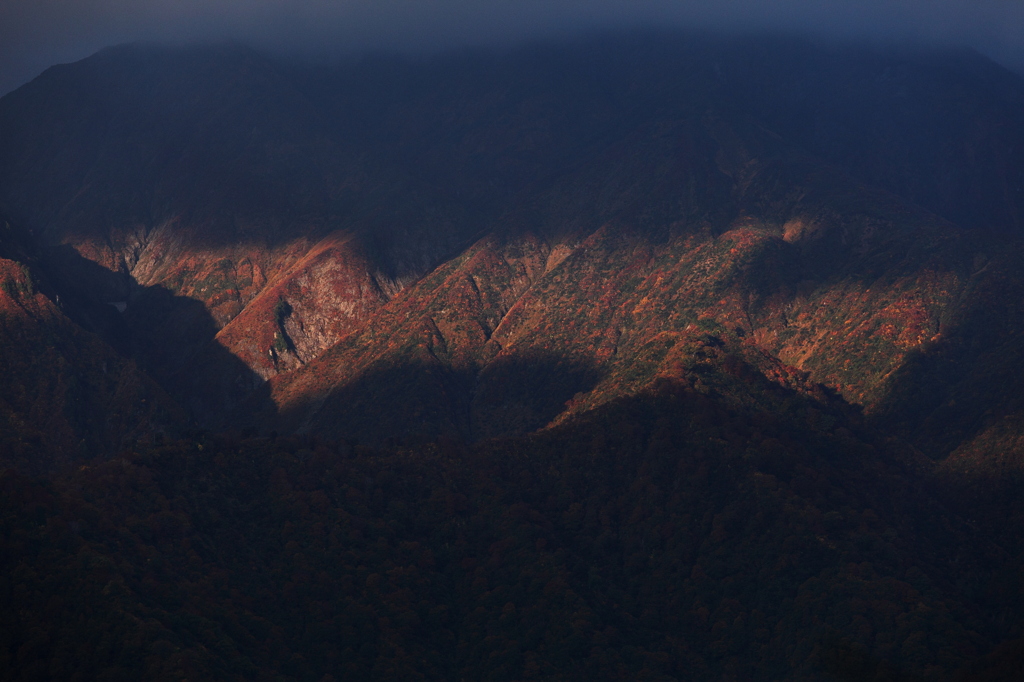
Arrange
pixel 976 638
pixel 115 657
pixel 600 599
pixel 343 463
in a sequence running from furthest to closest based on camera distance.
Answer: pixel 343 463, pixel 600 599, pixel 976 638, pixel 115 657

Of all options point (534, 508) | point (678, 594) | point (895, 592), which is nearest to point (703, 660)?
point (678, 594)

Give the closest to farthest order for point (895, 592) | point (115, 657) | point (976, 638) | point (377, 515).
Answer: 1. point (115, 657)
2. point (976, 638)
3. point (895, 592)
4. point (377, 515)

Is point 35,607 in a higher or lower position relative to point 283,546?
higher

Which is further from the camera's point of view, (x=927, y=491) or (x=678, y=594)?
(x=927, y=491)

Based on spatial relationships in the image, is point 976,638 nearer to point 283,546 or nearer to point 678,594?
point 678,594

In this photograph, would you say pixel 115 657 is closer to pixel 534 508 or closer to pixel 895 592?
pixel 534 508

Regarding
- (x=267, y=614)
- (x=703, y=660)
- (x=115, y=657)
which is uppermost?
(x=115, y=657)

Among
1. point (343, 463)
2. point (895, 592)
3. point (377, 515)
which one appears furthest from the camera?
point (343, 463)

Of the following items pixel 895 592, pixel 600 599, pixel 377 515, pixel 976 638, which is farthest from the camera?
pixel 377 515

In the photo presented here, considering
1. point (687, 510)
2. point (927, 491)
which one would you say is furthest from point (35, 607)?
point (927, 491)
